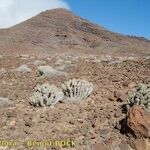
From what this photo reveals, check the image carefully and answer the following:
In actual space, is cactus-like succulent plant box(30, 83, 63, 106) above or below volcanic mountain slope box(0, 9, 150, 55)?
below

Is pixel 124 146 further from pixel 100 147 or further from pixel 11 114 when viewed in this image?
pixel 11 114

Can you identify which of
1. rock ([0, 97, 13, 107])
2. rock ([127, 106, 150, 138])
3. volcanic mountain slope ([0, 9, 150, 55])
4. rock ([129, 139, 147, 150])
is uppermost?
volcanic mountain slope ([0, 9, 150, 55])

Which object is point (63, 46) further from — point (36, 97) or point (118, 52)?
point (36, 97)

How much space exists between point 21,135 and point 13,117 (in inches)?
35.9

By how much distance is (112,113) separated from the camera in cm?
812

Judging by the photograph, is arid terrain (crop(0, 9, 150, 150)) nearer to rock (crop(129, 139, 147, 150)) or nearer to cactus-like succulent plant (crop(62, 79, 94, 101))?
rock (crop(129, 139, 147, 150))

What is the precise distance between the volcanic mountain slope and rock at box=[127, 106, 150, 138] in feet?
124

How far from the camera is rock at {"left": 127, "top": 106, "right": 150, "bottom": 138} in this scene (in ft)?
22.4

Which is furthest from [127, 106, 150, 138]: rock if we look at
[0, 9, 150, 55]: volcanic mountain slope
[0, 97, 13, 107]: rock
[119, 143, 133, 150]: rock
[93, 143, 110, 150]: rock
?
[0, 9, 150, 55]: volcanic mountain slope

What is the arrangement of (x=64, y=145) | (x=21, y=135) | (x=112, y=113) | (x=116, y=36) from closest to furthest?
(x=64, y=145) < (x=21, y=135) < (x=112, y=113) < (x=116, y=36)

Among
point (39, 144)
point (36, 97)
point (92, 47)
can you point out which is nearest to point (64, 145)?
point (39, 144)

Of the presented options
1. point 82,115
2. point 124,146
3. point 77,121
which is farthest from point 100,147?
point 82,115

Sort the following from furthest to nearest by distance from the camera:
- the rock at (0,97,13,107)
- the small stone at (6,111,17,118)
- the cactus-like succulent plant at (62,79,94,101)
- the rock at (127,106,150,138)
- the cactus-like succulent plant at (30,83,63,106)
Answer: the cactus-like succulent plant at (62,79,94,101) < the rock at (0,97,13,107) < the cactus-like succulent plant at (30,83,63,106) < the small stone at (6,111,17,118) < the rock at (127,106,150,138)

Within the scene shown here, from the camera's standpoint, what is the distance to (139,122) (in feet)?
22.7
